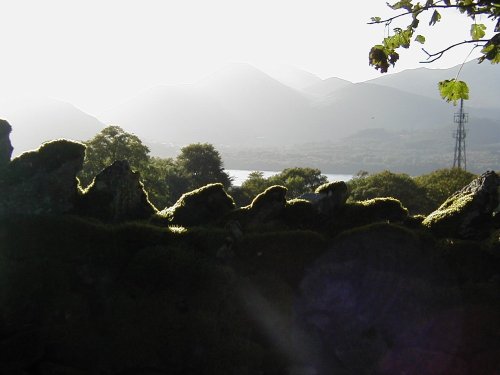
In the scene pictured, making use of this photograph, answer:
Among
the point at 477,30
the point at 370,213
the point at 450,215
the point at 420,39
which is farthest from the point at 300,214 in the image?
the point at 477,30

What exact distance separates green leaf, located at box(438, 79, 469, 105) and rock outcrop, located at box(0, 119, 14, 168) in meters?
11.2

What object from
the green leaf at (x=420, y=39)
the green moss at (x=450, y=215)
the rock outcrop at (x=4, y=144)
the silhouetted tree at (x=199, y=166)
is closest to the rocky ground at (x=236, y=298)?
the green moss at (x=450, y=215)

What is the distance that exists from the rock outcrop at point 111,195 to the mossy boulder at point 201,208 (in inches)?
43.9

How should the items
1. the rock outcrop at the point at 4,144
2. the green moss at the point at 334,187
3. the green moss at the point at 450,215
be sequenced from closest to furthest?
the green moss at the point at 450,215 → the rock outcrop at the point at 4,144 → the green moss at the point at 334,187

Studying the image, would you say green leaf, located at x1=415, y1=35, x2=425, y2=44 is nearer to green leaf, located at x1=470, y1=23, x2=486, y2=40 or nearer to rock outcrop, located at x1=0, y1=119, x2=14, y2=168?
green leaf, located at x1=470, y1=23, x2=486, y2=40

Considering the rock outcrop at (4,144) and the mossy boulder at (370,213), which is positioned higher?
the rock outcrop at (4,144)

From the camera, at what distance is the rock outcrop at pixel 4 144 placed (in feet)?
44.4

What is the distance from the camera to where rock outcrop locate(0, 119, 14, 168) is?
1355 centimetres

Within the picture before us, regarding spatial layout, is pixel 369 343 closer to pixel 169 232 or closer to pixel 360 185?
pixel 169 232

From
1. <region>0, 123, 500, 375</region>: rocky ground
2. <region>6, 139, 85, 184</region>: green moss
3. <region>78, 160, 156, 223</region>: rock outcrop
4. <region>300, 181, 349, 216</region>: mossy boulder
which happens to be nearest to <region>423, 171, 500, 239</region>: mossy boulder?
<region>0, 123, 500, 375</region>: rocky ground

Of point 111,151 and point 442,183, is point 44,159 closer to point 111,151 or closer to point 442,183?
point 111,151

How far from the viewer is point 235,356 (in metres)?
10.8

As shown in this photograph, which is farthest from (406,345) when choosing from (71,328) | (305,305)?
(71,328)

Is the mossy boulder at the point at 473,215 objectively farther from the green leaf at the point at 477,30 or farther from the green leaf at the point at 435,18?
the green leaf at the point at 435,18
